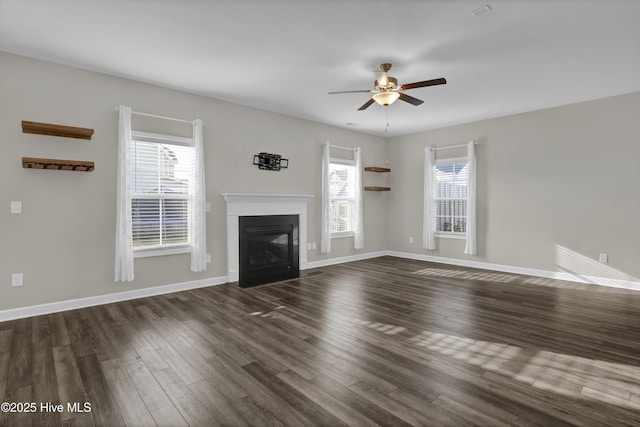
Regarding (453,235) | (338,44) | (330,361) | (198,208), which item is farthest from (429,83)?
(453,235)

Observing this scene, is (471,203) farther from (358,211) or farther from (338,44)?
(338,44)

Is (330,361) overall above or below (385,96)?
below

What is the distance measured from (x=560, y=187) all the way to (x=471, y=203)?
1.43 metres

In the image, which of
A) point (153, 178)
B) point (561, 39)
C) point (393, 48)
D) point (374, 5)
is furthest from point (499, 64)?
point (153, 178)

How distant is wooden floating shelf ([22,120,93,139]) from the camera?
3494mm

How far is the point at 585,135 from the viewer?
206 inches

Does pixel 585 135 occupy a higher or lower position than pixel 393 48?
lower

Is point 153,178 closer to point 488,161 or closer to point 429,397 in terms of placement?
point 429,397

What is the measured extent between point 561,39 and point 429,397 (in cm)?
357

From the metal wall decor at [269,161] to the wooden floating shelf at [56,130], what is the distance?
2419 mm

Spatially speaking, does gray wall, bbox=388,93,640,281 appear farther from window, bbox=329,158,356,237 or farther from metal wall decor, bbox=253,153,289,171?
metal wall decor, bbox=253,153,289,171

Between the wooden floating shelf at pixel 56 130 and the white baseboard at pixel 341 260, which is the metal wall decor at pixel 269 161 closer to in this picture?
the white baseboard at pixel 341 260

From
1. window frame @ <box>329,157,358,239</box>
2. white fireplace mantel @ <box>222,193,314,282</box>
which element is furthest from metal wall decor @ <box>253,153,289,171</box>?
window frame @ <box>329,157,358,239</box>

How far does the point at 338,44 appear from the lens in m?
3.36
